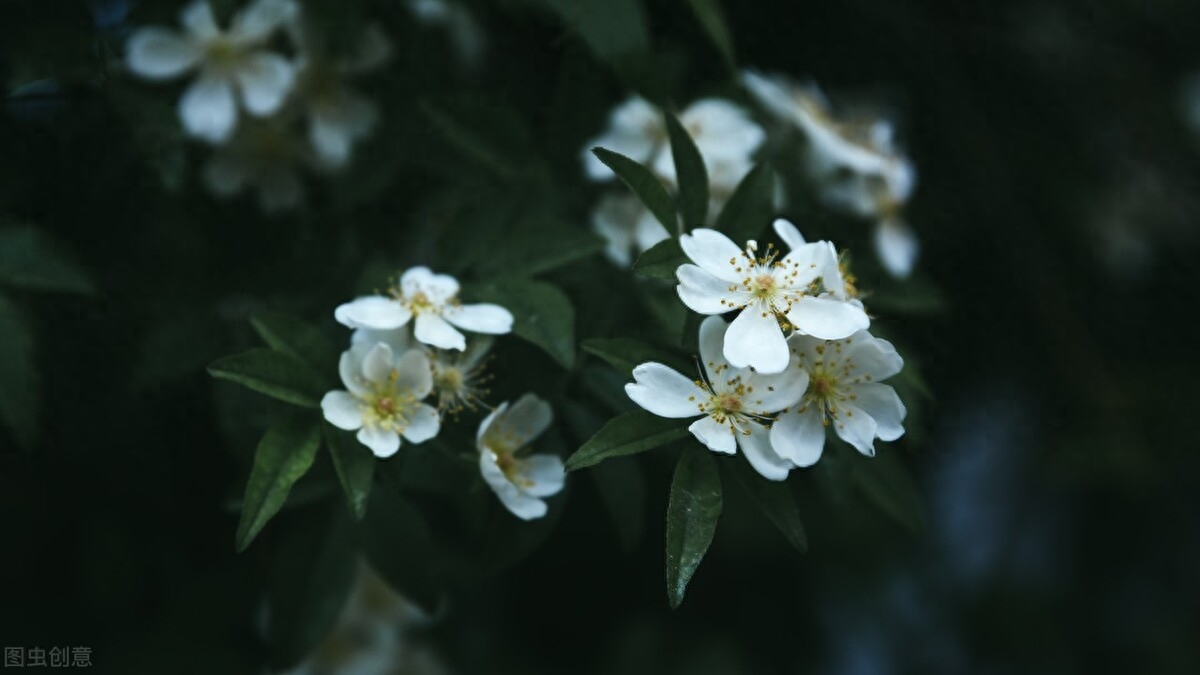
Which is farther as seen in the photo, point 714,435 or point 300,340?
point 300,340

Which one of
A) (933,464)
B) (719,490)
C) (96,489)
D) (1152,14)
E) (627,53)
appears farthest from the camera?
(933,464)

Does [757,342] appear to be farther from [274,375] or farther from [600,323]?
[274,375]

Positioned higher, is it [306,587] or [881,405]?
[881,405]

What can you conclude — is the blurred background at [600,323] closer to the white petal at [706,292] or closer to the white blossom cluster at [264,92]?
the white blossom cluster at [264,92]

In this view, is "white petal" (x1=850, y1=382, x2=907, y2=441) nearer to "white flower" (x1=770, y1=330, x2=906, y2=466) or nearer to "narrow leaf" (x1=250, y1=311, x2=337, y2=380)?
"white flower" (x1=770, y1=330, x2=906, y2=466)

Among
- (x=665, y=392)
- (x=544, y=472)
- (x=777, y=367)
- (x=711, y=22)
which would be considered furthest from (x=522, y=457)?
(x=711, y=22)

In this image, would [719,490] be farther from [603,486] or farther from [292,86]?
[292,86]

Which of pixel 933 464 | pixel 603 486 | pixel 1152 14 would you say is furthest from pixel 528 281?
pixel 1152 14
